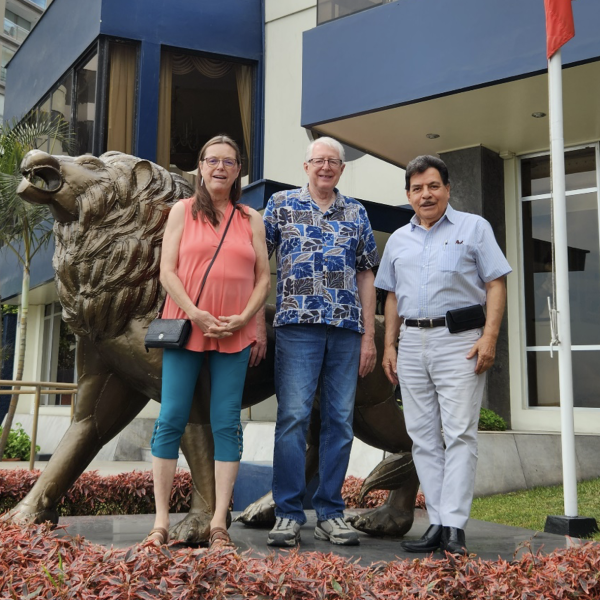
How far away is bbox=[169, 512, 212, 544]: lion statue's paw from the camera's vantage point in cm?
308

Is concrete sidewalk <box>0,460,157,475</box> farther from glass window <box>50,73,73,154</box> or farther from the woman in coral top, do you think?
the woman in coral top

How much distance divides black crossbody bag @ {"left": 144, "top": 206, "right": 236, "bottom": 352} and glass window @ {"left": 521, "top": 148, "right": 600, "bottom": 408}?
6883mm

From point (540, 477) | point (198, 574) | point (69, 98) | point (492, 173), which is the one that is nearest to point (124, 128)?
point (69, 98)

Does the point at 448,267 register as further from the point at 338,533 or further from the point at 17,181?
the point at 17,181

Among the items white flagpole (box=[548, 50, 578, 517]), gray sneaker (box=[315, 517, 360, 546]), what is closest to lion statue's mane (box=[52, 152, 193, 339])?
gray sneaker (box=[315, 517, 360, 546])

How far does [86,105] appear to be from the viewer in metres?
12.0

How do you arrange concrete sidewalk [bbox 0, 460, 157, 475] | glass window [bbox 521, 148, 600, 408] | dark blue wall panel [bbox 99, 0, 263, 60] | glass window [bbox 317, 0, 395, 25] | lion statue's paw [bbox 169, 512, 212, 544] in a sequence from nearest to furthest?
1. lion statue's paw [bbox 169, 512, 212, 544]
2. glass window [bbox 521, 148, 600, 408]
3. glass window [bbox 317, 0, 395, 25]
4. concrete sidewalk [bbox 0, 460, 157, 475]
5. dark blue wall panel [bbox 99, 0, 263, 60]

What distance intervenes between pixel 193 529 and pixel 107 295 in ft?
3.46

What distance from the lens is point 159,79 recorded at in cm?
1111

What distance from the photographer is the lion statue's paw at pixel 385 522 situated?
12.5ft

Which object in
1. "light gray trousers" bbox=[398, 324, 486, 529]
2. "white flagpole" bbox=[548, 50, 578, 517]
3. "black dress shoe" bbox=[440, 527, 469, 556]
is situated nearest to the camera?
"black dress shoe" bbox=[440, 527, 469, 556]

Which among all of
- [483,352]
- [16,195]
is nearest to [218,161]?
[483,352]

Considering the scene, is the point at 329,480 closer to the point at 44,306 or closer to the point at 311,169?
the point at 311,169

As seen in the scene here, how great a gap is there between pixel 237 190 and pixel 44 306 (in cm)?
1571
